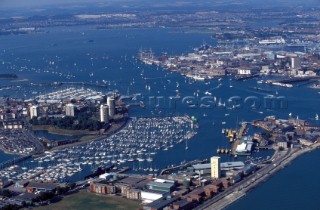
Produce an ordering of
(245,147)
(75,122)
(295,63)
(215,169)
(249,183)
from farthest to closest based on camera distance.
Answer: (295,63), (75,122), (245,147), (215,169), (249,183)

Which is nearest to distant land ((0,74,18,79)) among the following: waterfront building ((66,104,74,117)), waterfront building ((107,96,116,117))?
waterfront building ((66,104,74,117))

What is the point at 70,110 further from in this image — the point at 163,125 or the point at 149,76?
the point at 149,76

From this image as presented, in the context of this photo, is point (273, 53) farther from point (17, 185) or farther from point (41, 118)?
point (17, 185)

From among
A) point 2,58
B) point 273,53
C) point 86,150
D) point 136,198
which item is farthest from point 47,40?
point 136,198

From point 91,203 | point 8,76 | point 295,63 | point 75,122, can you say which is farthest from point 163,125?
point 8,76

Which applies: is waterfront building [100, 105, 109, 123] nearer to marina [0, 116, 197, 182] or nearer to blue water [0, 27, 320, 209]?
marina [0, 116, 197, 182]

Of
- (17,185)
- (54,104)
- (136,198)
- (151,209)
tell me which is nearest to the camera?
(151,209)

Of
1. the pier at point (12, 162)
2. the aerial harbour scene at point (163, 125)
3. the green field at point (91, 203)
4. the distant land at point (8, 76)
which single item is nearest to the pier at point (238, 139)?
the aerial harbour scene at point (163, 125)
